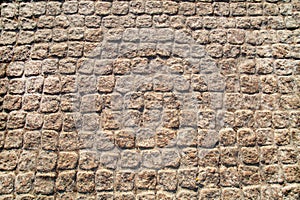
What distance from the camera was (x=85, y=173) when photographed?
322cm

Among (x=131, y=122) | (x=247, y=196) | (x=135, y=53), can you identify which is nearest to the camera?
(x=247, y=196)

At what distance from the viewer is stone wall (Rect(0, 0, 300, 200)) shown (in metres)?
3.22

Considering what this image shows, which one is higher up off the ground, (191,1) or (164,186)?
(191,1)

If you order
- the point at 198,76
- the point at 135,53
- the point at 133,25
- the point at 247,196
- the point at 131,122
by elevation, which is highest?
the point at 133,25

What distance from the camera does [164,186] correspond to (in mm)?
3189

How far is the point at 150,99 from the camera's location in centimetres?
346

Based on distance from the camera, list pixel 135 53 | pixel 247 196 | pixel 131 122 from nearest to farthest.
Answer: pixel 247 196 → pixel 131 122 → pixel 135 53

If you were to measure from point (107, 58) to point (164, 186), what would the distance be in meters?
2.04

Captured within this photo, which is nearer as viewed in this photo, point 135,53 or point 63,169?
point 63,169

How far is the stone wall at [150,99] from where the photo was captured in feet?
10.6

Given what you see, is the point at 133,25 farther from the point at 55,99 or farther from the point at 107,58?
the point at 55,99

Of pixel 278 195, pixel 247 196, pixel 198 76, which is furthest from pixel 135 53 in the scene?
pixel 278 195

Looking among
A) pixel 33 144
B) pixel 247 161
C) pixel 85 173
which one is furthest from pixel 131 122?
pixel 247 161

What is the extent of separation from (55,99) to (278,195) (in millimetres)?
3408
